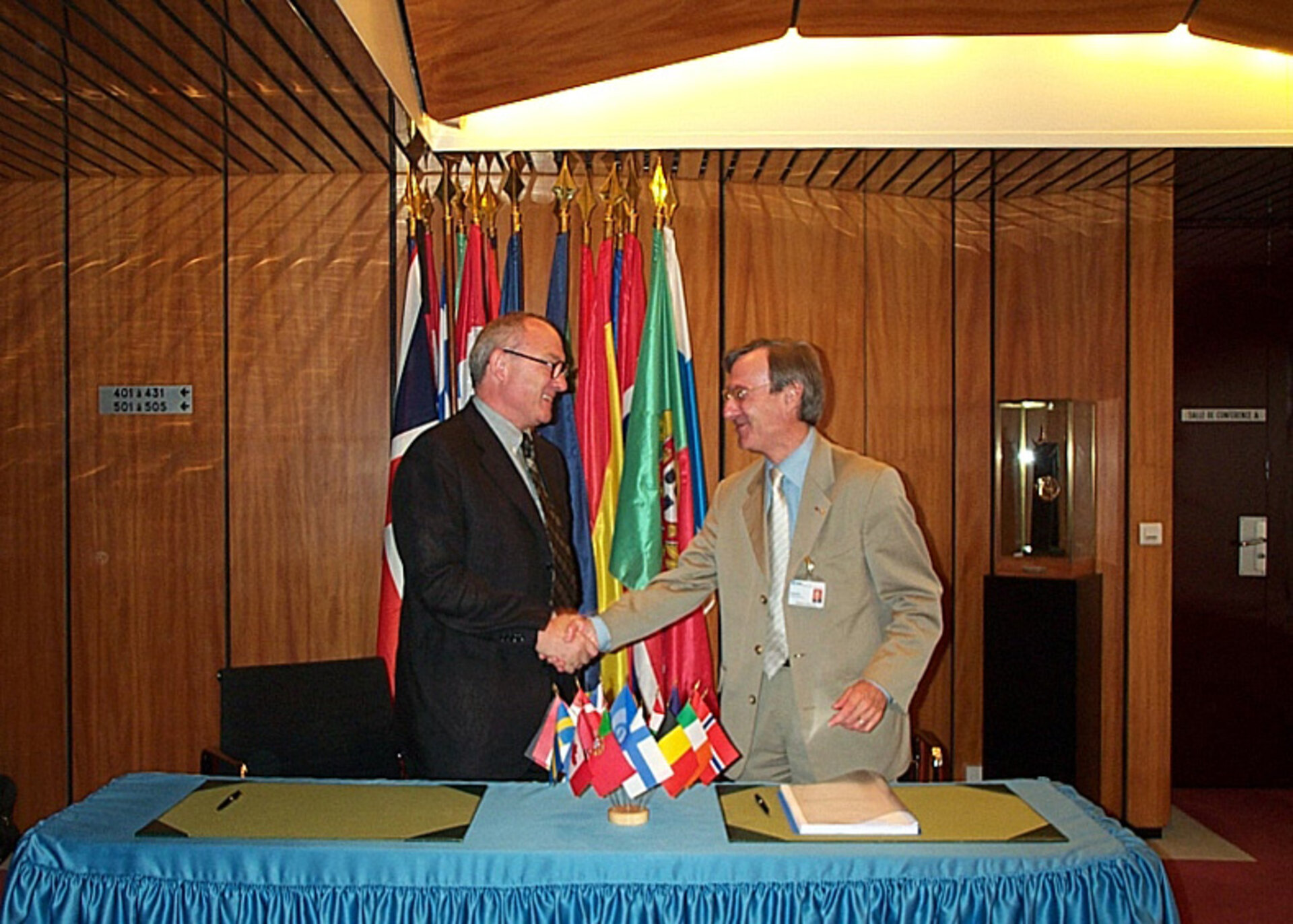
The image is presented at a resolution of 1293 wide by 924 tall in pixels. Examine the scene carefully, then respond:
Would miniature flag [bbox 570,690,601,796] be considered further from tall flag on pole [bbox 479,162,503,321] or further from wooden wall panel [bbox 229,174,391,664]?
wooden wall panel [bbox 229,174,391,664]

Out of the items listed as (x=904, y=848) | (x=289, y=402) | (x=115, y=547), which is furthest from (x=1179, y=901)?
(x=115, y=547)

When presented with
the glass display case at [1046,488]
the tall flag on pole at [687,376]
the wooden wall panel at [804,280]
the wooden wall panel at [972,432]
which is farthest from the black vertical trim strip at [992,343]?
the tall flag on pole at [687,376]

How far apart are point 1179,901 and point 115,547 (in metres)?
4.93

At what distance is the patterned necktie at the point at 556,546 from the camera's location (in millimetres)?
3354

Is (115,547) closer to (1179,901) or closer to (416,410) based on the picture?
(416,410)

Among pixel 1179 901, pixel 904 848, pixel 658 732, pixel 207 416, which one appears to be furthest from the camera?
pixel 207 416

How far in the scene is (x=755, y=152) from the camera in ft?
15.9

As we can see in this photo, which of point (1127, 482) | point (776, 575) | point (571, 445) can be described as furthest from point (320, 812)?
point (1127, 482)

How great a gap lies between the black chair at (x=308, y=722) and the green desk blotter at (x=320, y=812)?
0.68 metres

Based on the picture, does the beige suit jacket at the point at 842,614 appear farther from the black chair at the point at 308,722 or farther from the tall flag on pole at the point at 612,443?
the tall flag on pole at the point at 612,443

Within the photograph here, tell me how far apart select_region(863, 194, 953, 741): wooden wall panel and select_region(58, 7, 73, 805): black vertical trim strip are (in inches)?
150

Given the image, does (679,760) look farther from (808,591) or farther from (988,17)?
(988,17)

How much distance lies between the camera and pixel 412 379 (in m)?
4.85

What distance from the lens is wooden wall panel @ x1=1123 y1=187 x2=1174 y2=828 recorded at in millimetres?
5645
